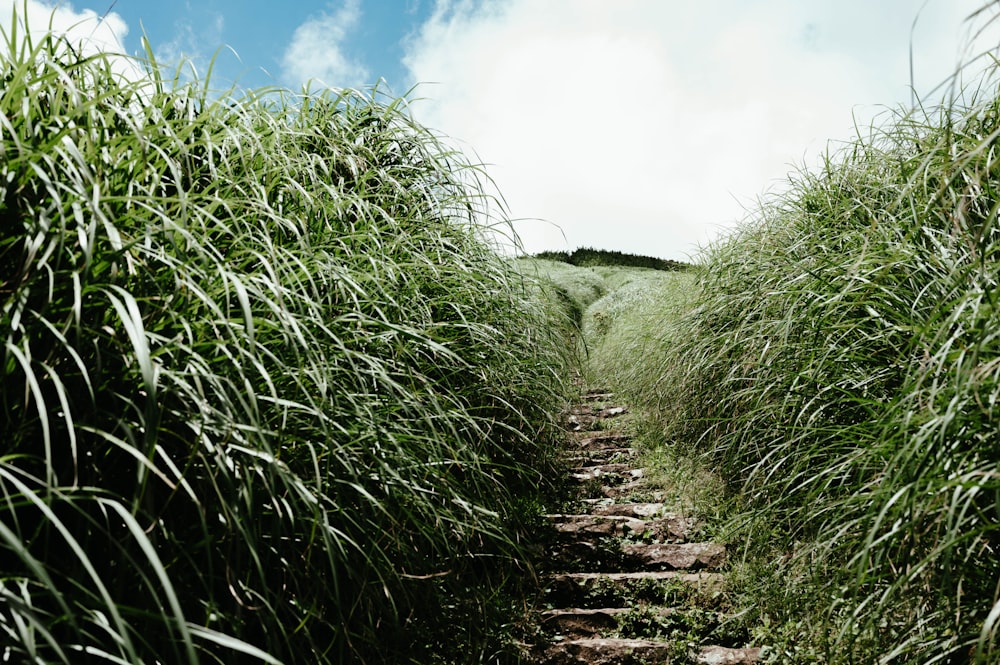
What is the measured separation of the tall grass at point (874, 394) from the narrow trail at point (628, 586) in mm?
268

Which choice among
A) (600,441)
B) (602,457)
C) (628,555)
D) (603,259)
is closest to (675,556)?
(628,555)

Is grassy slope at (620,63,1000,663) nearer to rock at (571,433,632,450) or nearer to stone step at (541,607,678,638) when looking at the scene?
stone step at (541,607,678,638)

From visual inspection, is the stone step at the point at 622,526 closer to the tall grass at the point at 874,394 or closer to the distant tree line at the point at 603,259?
the tall grass at the point at 874,394

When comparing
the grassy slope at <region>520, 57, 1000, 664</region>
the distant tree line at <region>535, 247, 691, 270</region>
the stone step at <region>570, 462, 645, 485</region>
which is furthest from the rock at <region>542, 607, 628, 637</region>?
the distant tree line at <region>535, 247, 691, 270</region>

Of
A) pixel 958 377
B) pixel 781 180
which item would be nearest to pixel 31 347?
pixel 958 377

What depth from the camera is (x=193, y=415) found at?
1.61 meters

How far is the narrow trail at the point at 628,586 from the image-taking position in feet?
9.57

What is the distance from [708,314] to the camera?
13.6 feet

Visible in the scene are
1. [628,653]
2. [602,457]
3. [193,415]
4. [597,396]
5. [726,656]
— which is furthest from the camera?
[597,396]

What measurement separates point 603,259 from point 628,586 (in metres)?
18.2

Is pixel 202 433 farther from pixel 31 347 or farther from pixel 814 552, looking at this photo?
pixel 814 552

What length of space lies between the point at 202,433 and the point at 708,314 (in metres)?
3.18

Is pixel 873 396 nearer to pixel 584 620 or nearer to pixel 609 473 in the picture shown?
pixel 584 620

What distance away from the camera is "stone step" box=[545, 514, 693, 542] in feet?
12.4
